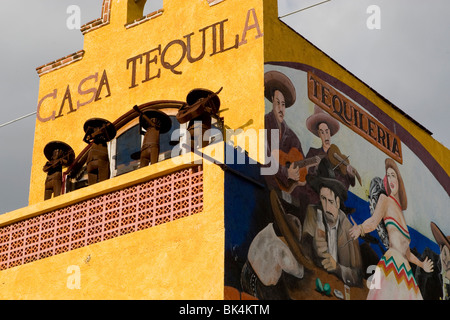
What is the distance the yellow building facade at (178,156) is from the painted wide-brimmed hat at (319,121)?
0.31 ft

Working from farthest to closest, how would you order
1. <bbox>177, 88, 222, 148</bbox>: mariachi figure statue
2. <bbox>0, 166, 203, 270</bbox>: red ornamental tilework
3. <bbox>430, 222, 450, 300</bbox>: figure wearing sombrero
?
<bbox>430, 222, 450, 300</bbox>: figure wearing sombrero
<bbox>177, 88, 222, 148</bbox>: mariachi figure statue
<bbox>0, 166, 203, 270</bbox>: red ornamental tilework

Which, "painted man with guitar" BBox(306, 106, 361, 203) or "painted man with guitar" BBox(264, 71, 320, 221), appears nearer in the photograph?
"painted man with guitar" BBox(264, 71, 320, 221)

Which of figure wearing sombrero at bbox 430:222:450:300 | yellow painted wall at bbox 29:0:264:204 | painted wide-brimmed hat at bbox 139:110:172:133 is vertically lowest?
figure wearing sombrero at bbox 430:222:450:300

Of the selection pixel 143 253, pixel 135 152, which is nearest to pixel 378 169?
pixel 135 152

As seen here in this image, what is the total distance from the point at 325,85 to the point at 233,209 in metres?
4.10

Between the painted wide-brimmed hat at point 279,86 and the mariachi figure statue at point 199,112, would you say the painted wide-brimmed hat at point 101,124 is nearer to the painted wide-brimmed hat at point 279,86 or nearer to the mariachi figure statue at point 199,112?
the mariachi figure statue at point 199,112

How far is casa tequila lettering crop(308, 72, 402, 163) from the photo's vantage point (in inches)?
608

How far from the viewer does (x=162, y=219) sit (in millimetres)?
12953

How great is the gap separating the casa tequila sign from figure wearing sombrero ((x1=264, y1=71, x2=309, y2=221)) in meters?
0.83

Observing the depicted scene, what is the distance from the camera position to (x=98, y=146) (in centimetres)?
1516

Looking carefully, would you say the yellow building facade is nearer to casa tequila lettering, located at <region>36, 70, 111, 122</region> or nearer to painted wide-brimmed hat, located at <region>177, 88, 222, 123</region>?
casa tequila lettering, located at <region>36, 70, 111, 122</region>

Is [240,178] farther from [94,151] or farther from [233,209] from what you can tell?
[94,151]

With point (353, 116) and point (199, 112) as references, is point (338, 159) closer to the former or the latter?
point (353, 116)

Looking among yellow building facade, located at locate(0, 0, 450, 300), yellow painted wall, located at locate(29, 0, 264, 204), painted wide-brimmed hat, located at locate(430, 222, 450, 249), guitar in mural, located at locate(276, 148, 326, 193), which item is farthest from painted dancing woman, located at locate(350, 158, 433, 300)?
yellow painted wall, located at locate(29, 0, 264, 204)
